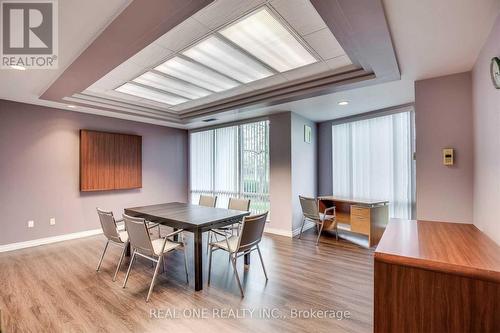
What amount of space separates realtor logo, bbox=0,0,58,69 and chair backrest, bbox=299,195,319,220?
392 cm

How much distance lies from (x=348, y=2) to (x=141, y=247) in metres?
2.86

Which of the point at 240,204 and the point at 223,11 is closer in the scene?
the point at 223,11

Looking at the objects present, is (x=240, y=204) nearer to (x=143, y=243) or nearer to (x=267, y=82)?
(x=143, y=243)

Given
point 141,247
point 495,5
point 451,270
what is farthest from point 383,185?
point 141,247

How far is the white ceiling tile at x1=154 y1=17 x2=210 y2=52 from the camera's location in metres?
2.00

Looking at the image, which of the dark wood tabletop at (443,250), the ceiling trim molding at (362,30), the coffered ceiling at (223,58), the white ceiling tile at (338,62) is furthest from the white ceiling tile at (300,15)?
the dark wood tabletop at (443,250)

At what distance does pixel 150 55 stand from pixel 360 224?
4.01 metres

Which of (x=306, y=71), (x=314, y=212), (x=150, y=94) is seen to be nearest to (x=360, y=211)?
(x=314, y=212)

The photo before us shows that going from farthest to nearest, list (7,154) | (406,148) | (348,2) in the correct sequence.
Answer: (406,148) < (7,154) < (348,2)

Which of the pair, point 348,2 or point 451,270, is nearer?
point 451,270

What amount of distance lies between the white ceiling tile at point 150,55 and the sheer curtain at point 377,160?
3948 mm

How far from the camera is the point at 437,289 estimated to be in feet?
4.09

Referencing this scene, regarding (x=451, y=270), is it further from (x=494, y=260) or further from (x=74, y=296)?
(x=74, y=296)

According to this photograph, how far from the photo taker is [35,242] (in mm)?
4090
